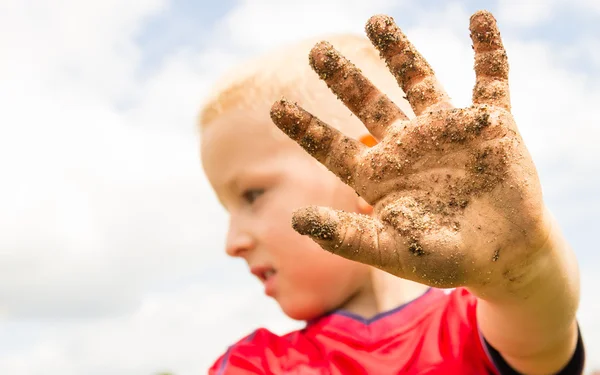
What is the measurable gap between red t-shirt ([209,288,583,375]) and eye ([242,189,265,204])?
1.73 feet

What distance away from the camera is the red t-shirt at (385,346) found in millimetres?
2334

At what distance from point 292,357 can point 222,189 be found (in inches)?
27.6

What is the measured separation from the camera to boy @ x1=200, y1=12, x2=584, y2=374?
155 centimetres

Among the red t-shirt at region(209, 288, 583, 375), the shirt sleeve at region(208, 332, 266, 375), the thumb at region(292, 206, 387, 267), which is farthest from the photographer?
the shirt sleeve at region(208, 332, 266, 375)

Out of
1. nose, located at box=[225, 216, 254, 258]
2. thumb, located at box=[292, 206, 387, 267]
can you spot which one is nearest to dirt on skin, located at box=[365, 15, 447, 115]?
thumb, located at box=[292, 206, 387, 267]

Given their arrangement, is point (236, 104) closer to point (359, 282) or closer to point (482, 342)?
point (359, 282)

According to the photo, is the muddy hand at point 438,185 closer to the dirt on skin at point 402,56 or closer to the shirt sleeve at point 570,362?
the dirt on skin at point 402,56

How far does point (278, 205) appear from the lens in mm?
2617

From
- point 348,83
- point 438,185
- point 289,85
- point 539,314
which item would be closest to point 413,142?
point 438,185

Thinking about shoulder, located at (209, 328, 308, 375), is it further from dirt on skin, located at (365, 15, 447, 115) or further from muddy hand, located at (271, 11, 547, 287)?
dirt on skin, located at (365, 15, 447, 115)

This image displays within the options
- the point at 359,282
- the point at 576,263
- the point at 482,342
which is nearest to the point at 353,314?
the point at 359,282

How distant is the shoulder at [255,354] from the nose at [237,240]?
13.0 inches

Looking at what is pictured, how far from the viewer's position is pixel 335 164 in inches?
67.5

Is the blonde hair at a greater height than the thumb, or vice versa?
the blonde hair
